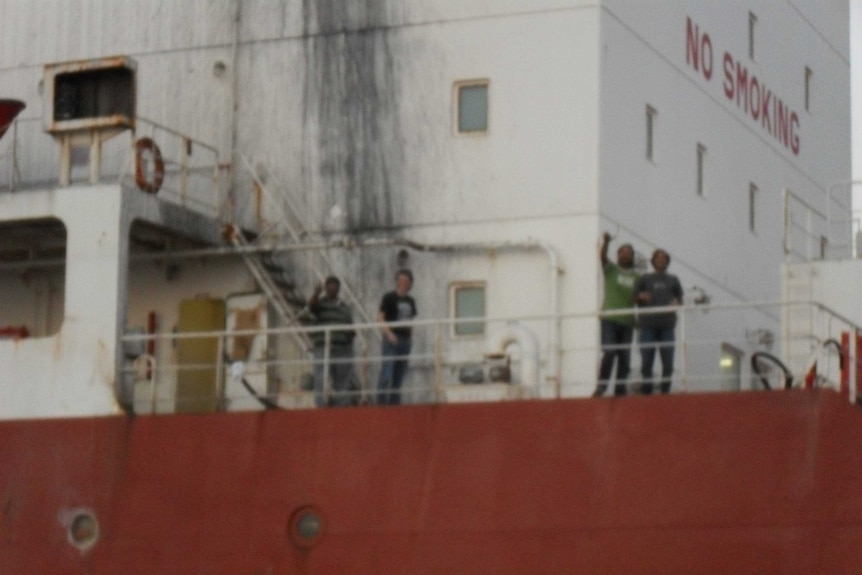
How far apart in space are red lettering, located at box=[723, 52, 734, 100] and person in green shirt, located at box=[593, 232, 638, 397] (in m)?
5.36

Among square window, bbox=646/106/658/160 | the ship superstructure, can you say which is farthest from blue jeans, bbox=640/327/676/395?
square window, bbox=646/106/658/160

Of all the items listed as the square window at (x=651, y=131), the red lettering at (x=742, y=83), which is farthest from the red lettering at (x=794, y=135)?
the square window at (x=651, y=131)

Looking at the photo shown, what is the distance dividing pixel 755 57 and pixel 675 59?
2972 millimetres

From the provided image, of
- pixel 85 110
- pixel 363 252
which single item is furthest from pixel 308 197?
pixel 85 110

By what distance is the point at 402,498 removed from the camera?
18.4 metres

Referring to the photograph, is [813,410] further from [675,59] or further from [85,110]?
[85,110]

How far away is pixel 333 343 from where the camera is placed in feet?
65.4

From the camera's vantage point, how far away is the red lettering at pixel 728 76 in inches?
949

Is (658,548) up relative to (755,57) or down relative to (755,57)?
down

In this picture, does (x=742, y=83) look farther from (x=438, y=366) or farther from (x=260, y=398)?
(x=260, y=398)

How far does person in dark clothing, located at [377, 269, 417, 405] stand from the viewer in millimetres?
19703

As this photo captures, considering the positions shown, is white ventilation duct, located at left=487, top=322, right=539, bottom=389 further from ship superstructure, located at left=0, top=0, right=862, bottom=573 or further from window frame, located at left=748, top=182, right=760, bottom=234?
window frame, located at left=748, top=182, right=760, bottom=234

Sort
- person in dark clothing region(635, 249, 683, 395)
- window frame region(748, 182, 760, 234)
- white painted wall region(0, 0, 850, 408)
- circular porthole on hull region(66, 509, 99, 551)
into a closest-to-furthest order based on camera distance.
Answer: person in dark clothing region(635, 249, 683, 395) < circular porthole on hull region(66, 509, 99, 551) < white painted wall region(0, 0, 850, 408) < window frame region(748, 182, 760, 234)

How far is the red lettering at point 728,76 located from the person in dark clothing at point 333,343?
597 cm
